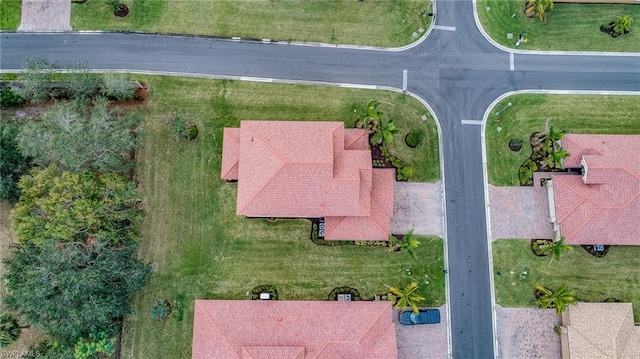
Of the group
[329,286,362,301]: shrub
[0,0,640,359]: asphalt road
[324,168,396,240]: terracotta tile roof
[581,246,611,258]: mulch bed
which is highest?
[0,0,640,359]: asphalt road

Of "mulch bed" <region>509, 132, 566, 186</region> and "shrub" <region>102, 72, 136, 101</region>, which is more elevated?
"shrub" <region>102, 72, 136, 101</region>

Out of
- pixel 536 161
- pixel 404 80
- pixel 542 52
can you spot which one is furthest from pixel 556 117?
pixel 404 80

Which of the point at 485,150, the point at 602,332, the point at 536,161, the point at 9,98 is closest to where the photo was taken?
the point at 602,332

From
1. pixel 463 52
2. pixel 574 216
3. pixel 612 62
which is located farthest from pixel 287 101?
pixel 612 62

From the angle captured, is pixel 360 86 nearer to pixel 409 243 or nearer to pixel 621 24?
pixel 409 243

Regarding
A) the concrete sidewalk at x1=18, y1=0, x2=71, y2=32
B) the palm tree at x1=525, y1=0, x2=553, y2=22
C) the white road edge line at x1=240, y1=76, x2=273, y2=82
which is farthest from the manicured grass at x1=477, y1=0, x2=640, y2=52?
the concrete sidewalk at x1=18, y1=0, x2=71, y2=32

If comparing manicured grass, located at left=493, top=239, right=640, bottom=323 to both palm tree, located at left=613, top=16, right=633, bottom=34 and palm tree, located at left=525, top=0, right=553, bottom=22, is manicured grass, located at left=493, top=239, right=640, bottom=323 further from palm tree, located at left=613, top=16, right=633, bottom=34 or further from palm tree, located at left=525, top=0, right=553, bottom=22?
palm tree, located at left=525, top=0, right=553, bottom=22
